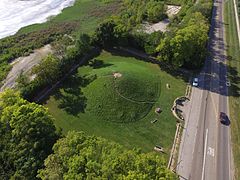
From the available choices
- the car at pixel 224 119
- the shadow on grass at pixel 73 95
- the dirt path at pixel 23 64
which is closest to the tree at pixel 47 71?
the shadow on grass at pixel 73 95

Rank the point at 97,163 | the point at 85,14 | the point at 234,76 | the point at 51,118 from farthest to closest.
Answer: the point at 85,14 → the point at 234,76 → the point at 51,118 → the point at 97,163

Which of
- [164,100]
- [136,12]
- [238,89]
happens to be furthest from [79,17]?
[238,89]

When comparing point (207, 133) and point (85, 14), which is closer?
point (207, 133)

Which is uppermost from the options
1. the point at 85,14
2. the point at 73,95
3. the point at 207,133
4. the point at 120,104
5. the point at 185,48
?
the point at 185,48

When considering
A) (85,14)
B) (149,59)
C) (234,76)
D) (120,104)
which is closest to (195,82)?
(234,76)

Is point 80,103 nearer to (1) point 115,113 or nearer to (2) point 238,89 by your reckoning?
(1) point 115,113

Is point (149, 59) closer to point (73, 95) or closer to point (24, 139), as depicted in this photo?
point (73, 95)
